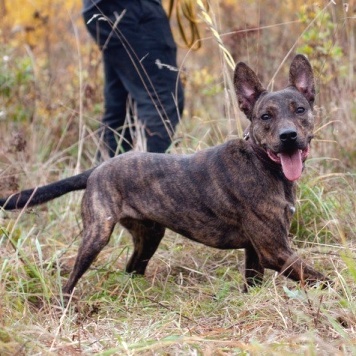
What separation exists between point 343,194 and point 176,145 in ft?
4.77

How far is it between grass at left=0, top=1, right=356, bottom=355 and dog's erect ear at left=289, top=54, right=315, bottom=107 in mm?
523

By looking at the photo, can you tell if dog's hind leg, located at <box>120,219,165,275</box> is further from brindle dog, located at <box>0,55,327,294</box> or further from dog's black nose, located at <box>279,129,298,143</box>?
dog's black nose, located at <box>279,129,298,143</box>

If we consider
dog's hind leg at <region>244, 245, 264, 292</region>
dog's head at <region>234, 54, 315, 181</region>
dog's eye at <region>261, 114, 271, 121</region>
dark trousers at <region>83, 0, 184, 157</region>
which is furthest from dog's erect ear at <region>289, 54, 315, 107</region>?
dark trousers at <region>83, 0, 184, 157</region>

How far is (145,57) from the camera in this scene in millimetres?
5816

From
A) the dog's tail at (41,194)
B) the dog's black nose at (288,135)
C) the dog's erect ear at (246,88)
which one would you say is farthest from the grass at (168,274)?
the dog's black nose at (288,135)

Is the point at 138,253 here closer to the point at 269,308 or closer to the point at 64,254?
the point at 64,254

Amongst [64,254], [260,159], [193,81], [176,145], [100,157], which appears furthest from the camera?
[193,81]

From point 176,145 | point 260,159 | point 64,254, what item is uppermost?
point 260,159

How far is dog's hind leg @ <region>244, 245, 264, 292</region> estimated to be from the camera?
14.9 feet

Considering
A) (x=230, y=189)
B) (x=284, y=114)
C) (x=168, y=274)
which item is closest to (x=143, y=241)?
(x=168, y=274)

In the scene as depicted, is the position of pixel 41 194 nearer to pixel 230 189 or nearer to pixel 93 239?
pixel 93 239

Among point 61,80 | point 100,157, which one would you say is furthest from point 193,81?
point 100,157

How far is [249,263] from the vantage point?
460 centimetres

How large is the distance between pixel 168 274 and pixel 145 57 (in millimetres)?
1730
